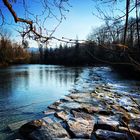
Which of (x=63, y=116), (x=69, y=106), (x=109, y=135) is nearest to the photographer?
(x=109, y=135)

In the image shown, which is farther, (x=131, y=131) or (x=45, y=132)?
(x=45, y=132)

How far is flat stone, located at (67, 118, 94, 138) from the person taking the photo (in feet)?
23.5

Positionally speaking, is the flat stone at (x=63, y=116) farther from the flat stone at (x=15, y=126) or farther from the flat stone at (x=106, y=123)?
the flat stone at (x=15, y=126)

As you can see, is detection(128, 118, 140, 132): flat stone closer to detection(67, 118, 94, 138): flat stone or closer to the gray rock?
detection(67, 118, 94, 138): flat stone

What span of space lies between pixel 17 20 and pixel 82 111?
27.3 ft

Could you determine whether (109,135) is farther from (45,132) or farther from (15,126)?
(15,126)

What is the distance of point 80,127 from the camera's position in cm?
778

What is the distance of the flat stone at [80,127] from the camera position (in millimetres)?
7164

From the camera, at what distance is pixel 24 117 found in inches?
373

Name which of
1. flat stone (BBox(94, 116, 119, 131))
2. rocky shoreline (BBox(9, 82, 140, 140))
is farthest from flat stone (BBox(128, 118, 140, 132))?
flat stone (BBox(94, 116, 119, 131))

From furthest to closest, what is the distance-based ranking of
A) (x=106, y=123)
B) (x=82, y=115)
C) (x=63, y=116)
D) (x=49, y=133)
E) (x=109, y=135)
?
(x=82, y=115)
(x=63, y=116)
(x=106, y=123)
(x=49, y=133)
(x=109, y=135)

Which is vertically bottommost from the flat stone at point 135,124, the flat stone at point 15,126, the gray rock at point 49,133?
the flat stone at point 15,126

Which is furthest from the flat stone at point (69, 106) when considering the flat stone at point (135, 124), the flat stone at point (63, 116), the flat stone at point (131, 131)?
the flat stone at point (131, 131)

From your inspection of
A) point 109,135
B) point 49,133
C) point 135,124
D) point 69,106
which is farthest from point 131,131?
point 69,106
